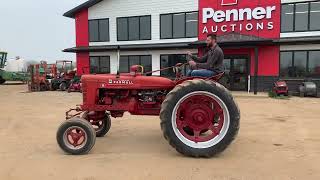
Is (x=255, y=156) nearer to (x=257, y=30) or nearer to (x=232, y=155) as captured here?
(x=232, y=155)

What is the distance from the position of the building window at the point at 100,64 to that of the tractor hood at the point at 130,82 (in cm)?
1949

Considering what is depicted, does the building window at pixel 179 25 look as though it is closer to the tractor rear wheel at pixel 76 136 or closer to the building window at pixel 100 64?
the building window at pixel 100 64

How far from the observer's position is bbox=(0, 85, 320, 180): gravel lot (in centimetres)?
538

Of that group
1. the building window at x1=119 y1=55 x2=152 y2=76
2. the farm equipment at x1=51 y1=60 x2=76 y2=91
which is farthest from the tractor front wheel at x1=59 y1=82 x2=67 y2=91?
the building window at x1=119 y1=55 x2=152 y2=76

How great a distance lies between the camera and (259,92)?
2161cm

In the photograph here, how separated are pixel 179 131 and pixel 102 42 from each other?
20627 millimetres

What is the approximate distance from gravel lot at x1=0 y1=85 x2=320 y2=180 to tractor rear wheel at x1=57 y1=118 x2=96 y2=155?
178 mm

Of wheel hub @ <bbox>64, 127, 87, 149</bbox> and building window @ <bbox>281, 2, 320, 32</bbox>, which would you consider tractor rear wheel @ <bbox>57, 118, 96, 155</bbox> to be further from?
building window @ <bbox>281, 2, 320, 32</bbox>

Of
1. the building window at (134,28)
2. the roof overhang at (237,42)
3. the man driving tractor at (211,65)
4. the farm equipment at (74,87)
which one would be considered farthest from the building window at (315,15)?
the man driving tractor at (211,65)

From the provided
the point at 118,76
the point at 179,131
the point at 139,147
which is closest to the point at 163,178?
the point at 179,131

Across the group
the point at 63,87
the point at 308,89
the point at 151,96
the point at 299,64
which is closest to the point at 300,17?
the point at 299,64

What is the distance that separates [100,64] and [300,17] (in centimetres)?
1363

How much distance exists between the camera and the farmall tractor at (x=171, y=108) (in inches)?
250

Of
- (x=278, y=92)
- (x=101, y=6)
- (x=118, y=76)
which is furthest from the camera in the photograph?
(x=101, y=6)
